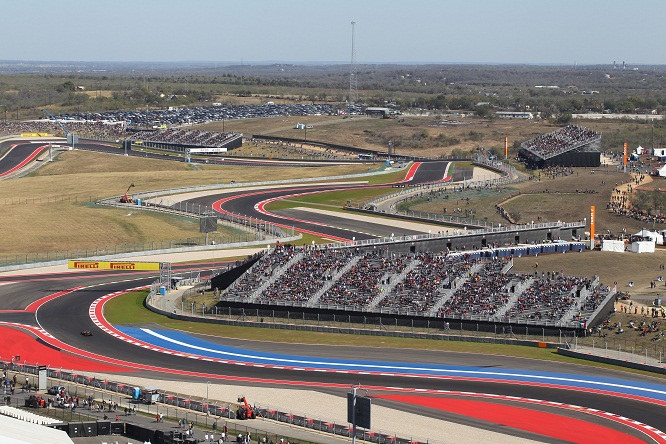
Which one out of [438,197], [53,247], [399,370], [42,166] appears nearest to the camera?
[399,370]

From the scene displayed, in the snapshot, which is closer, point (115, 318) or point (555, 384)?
point (555, 384)

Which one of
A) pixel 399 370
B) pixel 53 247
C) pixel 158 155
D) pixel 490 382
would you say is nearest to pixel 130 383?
pixel 399 370

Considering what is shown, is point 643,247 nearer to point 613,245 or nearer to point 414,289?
point 613,245

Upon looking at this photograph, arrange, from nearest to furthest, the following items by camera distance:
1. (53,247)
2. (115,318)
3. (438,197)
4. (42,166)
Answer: (115,318), (53,247), (438,197), (42,166)

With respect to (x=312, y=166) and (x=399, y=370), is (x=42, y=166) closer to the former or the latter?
(x=312, y=166)

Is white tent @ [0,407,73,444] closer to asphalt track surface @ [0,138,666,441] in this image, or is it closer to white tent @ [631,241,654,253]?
asphalt track surface @ [0,138,666,441]

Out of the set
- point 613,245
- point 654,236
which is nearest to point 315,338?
point 613,245
